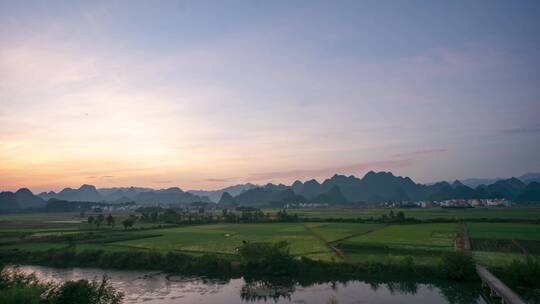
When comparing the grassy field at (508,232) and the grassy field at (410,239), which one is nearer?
the grassy field at (410,239)

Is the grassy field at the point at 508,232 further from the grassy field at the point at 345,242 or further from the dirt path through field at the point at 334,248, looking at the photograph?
the dirt path through field at the point at 334,248

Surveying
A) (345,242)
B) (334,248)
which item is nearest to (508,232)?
(345,242)

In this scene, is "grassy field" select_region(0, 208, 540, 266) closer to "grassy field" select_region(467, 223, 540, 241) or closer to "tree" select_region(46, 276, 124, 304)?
"grassy field" select_region(467, 223, 540, 241)

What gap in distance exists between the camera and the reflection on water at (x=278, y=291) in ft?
73.4

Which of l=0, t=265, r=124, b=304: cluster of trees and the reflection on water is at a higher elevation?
l=0, t=265, r=124, b=304: cluster of trees

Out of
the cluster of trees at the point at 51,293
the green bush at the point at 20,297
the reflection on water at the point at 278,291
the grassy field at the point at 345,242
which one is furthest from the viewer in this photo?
the grassy field at the point at 345,242

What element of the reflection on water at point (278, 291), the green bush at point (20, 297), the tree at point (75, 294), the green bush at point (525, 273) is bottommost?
the reflection on water at point (278, 291)

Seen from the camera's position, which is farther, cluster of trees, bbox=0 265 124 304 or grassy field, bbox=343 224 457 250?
grassy field, bbox=343 224 457 250

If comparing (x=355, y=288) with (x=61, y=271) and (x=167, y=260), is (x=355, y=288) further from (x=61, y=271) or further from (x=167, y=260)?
(x=61, y=271)

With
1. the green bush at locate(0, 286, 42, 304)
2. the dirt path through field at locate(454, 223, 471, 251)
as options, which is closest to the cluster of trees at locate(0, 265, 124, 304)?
the green bush at locate(0, 286, 42, 304)

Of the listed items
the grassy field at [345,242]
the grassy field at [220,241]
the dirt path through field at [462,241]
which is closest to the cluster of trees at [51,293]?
the grassy field at [345,242]

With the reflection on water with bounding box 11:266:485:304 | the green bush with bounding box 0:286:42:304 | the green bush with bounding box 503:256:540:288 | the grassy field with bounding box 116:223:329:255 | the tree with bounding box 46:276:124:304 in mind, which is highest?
the green bush with bounding box 0:286:42:304

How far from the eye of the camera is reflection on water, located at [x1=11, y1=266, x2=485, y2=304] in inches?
881

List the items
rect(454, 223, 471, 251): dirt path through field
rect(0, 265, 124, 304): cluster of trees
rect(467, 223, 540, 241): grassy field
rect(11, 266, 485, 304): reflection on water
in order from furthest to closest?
rect(467, 223, 540, 241): grassy field, rect(454, 223, 471, 251): dirt path through field, rect(11, 266, 485, 304): reflection on water, rect(0, 265, 124, 304): cluster of trees
